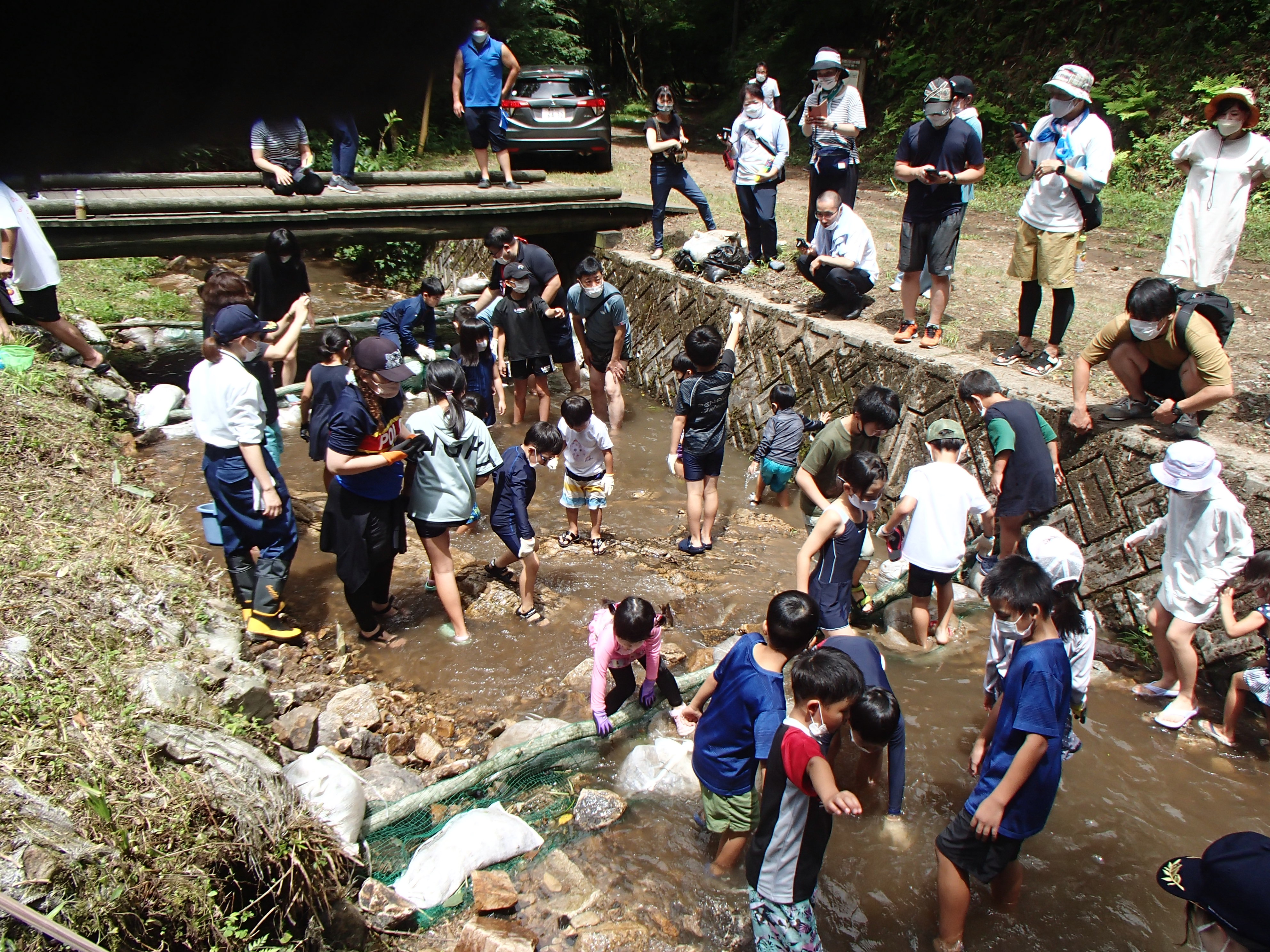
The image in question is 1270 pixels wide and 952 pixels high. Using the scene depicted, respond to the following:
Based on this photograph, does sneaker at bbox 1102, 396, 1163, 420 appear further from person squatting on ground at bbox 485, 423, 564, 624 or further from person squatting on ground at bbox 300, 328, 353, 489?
person squatting on ground at bbox 300, 328, 353, 489

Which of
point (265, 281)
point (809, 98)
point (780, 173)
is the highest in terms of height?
point (809, 98)

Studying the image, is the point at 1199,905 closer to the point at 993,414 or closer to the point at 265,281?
the point at 993,414

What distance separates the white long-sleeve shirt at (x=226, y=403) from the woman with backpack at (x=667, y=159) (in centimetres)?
604

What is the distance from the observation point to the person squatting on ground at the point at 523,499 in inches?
191

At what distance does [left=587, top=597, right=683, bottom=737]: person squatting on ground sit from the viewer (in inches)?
137

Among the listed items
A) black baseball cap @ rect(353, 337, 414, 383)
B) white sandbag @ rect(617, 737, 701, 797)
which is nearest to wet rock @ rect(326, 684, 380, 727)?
white sandbag @ rect(617, 737, 701, 797)

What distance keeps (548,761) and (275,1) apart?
3.27 meters

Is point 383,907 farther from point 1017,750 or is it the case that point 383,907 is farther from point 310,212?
point 310,212

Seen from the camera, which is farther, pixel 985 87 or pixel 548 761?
pixel 985 87

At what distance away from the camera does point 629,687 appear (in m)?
3.86

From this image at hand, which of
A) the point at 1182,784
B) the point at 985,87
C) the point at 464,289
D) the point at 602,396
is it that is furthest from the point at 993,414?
the point at 985,87

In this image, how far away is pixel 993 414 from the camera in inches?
185

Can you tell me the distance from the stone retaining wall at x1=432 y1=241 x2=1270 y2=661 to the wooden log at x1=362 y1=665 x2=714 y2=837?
112 inches

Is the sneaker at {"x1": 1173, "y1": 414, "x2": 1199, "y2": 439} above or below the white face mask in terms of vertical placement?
below
